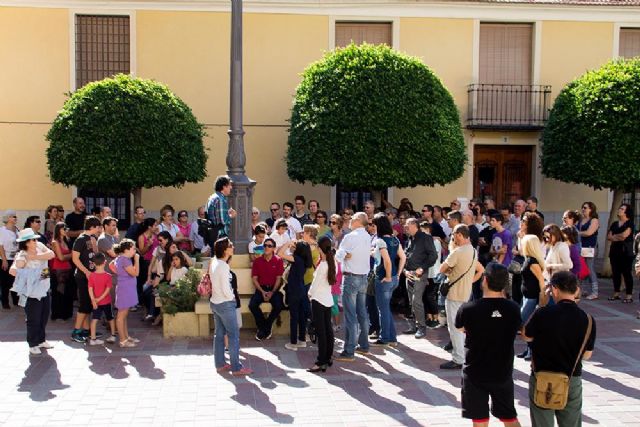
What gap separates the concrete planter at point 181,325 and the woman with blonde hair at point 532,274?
4273 mm

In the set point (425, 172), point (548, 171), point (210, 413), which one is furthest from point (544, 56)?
point (210, 413)

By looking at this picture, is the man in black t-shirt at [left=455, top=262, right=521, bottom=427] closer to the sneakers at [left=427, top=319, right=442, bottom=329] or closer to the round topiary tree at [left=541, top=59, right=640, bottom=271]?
the sneakers at [left=427, top=319, right=442, bottom=329]

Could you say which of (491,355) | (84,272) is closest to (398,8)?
(84,272)

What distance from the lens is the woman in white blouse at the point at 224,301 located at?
7.18 metres

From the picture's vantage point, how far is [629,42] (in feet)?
55.7

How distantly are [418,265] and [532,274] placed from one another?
167 centimetres

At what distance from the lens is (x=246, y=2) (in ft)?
52.3

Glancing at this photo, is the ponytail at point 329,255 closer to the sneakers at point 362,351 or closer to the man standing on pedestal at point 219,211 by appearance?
the sneakers at point 362,351

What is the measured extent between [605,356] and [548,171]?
24.6 feet

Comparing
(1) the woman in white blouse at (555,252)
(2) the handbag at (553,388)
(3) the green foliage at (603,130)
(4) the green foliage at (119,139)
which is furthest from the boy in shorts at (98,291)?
(3) the green foliage at (603,130)

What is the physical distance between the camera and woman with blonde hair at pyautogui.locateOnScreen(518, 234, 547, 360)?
25.0 feet

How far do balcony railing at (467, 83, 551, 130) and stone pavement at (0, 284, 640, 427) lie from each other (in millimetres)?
8519

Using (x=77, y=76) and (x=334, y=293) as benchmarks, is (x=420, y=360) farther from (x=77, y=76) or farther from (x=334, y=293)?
(x=77, y=76)

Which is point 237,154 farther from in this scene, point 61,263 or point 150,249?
point 61,263
